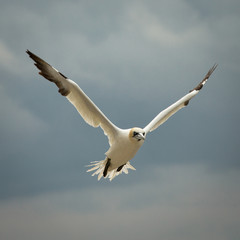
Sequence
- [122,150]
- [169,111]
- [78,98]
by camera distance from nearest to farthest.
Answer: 1. [78,98]
2. [122,150]
3. [169,111]

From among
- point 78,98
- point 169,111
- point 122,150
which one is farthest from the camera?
point 169,111

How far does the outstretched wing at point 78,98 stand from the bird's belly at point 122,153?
0.41m

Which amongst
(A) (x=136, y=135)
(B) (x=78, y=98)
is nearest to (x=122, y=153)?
(A) (x=136, y=135)

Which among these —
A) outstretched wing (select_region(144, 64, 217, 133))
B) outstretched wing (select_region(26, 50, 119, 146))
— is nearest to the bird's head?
outstretched wing (select_region(26, 50, 119, 146))

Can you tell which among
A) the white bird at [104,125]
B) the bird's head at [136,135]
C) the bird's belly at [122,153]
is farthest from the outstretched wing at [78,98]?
the bird's head at [136,135]

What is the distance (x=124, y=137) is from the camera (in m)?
14.7

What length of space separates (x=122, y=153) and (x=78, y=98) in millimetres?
2238

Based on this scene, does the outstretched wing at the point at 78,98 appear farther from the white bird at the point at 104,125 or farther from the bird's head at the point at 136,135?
the bird's head at the point at 136,135

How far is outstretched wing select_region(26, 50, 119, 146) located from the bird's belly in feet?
1.34

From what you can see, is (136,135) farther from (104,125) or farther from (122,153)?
(104,125)

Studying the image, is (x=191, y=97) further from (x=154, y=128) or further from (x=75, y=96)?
(x=75, y=96)

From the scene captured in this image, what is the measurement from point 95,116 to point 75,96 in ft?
3.19

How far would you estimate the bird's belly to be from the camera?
48.2 feet

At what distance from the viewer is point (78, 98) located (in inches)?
570
